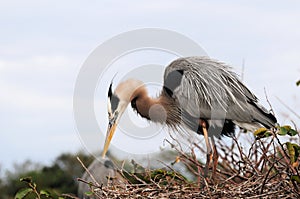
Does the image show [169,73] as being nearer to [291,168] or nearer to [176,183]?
[176,183]

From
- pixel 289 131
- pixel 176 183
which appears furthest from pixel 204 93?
pixel 289 131

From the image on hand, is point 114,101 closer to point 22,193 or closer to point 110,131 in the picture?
point 110,131

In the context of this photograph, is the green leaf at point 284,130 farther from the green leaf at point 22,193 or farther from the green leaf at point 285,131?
the green leaf at point 22,193

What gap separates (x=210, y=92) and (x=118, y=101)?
89cm

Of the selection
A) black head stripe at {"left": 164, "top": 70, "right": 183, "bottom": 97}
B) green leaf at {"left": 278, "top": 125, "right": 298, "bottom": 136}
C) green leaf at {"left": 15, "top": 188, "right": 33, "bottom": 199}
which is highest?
black head stripe at {"left": 164, "top": 70, "right": 183, "bottom": 97}

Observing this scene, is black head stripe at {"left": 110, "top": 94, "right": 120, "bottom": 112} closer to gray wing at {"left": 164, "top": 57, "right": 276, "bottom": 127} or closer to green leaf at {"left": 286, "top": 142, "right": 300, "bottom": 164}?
gray wing at {"left": 164, "top": 57, "right": 276, "bottom": 127}

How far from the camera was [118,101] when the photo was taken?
580 centimetres

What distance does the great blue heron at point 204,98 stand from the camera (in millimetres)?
5797

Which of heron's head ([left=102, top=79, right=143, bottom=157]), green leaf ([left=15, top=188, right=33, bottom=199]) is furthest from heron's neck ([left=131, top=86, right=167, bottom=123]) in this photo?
green leaf ([left=15, top=188, right=33, bottom=199])

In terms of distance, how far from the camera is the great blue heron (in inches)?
228

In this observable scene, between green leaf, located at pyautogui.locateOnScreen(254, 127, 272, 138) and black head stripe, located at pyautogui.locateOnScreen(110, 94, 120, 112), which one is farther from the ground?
black head stripe, located at pyautogui.locateOnScreen(110, 94, 120, 112)

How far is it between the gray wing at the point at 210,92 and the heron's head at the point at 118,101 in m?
0.38

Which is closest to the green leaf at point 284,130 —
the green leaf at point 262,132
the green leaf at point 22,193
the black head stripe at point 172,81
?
the green leaf at point 262,132

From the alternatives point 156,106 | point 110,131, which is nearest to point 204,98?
point 156,106
